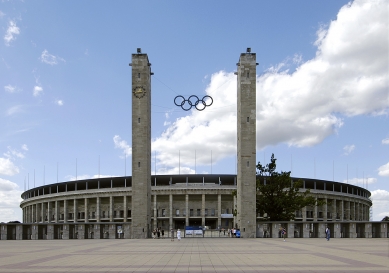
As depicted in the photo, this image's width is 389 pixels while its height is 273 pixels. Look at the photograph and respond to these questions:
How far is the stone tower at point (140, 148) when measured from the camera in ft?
215

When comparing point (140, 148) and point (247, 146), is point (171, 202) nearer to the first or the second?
point (140, 148)

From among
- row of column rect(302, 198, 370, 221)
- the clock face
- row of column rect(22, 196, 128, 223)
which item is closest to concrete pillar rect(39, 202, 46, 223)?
row of column rect(22, 196, 128, 223)

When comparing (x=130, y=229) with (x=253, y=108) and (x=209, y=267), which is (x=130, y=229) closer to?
(x=253, y=108)

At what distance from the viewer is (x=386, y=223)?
200 ft

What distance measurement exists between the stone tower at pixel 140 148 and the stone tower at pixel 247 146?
1307cm

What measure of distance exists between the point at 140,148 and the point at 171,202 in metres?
43.6

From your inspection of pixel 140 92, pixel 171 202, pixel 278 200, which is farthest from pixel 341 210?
pixel 140 92

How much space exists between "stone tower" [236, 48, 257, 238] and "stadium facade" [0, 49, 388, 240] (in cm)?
14

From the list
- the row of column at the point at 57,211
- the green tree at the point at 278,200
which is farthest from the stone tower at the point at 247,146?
the row of column at the point at 57,211

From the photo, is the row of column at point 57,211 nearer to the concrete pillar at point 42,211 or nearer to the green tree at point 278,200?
the concrete pillar at point 42,211

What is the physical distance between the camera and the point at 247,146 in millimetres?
66250

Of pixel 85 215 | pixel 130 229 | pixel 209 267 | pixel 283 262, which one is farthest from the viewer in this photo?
pixel 85 215

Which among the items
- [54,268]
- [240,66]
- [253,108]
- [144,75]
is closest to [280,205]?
[253,108]

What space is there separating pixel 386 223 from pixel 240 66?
93.9ft
